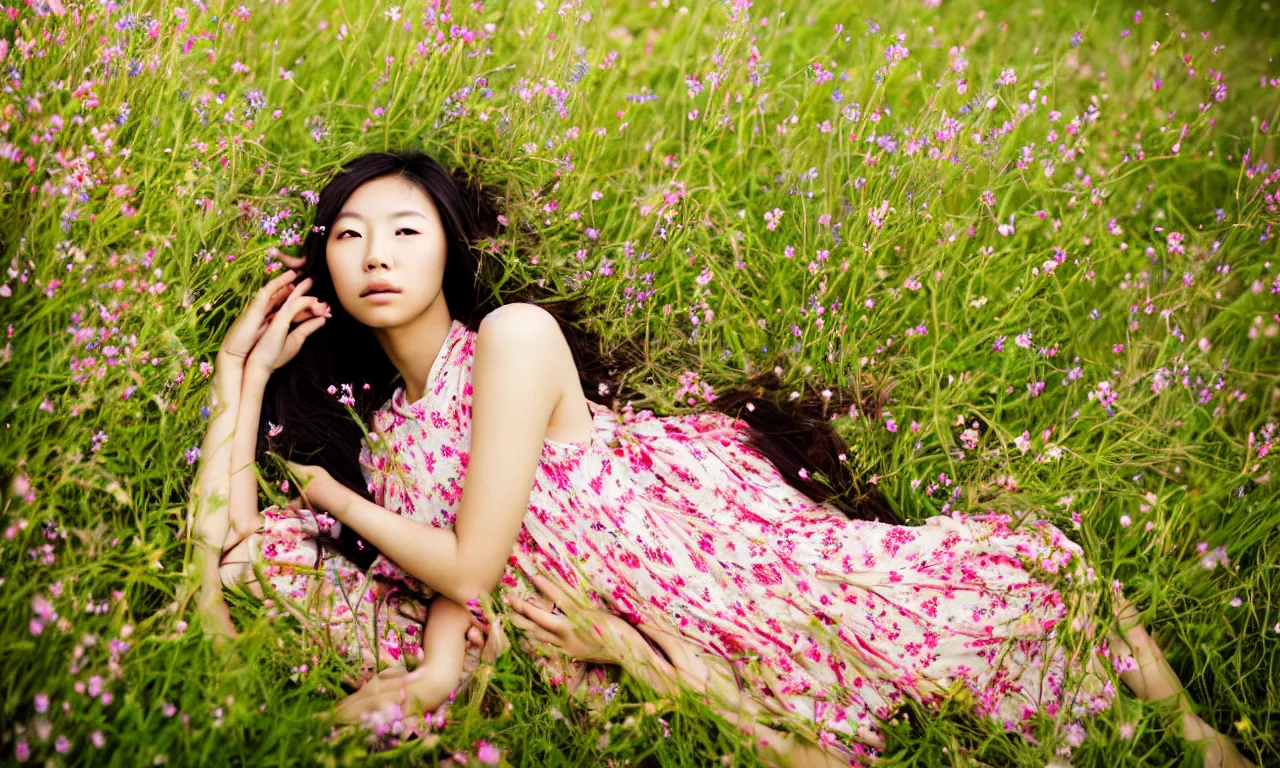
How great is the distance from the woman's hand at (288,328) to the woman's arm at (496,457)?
393mm

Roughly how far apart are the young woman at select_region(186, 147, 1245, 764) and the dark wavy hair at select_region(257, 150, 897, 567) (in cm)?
2

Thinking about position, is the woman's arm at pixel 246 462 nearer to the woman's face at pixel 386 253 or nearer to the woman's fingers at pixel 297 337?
the woman's fingers at pixel 297 337

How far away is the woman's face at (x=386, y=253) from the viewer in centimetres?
278

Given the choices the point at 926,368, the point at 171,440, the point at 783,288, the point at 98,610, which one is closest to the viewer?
the point at 98,610

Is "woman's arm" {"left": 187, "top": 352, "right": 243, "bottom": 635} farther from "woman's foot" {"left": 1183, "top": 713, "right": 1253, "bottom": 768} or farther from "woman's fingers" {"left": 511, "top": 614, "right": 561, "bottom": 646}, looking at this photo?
"woman's foot" {"left": 1183, "top": 713, "right": 1253, "bottom": 768}

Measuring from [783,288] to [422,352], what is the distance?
4.07ft

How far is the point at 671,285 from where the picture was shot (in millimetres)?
3453

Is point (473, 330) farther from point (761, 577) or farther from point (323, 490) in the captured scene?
point (761, 577)

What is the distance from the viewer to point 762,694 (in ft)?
9.12

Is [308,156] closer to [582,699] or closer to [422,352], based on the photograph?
[422,352]

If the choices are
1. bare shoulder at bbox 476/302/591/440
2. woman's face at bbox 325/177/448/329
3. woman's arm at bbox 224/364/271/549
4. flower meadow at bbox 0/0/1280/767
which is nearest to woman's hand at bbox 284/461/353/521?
woman's arm at bbox 224/364/271/549

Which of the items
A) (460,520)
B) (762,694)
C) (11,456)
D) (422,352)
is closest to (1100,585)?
(762,694)

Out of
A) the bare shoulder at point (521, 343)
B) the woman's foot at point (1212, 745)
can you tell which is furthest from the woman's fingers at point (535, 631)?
the woman's foot at point (1212, 745)

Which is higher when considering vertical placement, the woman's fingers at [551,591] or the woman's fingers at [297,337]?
the woman's fingers at [297,337]
